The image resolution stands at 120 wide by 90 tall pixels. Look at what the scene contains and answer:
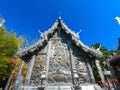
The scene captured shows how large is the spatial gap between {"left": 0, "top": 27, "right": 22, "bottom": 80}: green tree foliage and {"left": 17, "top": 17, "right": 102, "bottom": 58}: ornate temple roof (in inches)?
590

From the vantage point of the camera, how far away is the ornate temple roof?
862 centimetres

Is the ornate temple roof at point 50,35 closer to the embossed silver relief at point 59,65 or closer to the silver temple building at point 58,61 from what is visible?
the silver temple building at point 58,61

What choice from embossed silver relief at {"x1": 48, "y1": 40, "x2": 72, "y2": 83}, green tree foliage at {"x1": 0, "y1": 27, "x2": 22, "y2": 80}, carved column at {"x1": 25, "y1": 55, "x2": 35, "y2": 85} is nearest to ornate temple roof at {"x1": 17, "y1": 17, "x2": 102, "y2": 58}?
carved column at {"x1": 25, "y1": 55, "x2": 35, "y2": 85}

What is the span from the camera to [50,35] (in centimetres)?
973

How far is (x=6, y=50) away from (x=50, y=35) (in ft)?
55.2

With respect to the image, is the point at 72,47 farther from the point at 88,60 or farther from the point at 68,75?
the point at 68,75

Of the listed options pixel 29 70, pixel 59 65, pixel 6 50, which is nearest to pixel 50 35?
pixel 59 65

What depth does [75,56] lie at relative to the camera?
29.2ft

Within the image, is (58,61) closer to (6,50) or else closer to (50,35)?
(50,35)

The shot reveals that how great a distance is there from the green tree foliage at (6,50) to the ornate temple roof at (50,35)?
15.0m

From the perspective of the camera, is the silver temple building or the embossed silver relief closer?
the silver temple building

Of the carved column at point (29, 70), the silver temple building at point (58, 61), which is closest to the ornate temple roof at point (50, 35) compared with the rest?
the silver temple building at point (58, 61)

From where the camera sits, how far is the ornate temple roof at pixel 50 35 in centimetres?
862

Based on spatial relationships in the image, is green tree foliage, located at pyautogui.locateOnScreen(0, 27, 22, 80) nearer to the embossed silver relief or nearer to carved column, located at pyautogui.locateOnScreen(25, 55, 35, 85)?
carved column, located at pyautogui.locateOnScreen(25, 55, 35, 85)
